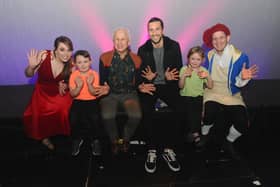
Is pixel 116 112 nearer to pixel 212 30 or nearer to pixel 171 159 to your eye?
pixel 171 159

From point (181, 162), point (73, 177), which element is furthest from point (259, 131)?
point (73, 177)

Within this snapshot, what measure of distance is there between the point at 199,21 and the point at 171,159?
6.39ft

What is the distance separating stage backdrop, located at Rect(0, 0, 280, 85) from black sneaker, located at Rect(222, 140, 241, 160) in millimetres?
1467

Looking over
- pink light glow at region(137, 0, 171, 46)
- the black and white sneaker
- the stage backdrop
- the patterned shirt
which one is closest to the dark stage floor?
the black and white sneaker

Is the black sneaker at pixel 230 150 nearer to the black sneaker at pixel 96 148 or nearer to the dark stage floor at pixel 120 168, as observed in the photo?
the dark stage floor at pixel 120 168

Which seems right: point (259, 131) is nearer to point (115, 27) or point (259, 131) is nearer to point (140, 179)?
point (140, 179)

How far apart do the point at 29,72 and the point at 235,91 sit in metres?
2.36

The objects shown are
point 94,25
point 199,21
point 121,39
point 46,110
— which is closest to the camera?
point 121,39

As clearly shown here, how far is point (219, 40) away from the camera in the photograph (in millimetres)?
3750

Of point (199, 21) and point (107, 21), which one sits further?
point (199, 21)

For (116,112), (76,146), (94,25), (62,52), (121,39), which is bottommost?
(76,146)

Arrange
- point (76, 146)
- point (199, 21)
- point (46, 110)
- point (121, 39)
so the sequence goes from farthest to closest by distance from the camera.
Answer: point (199, 21) < point (76, 146) < point (46, 110) < point (121, 39)

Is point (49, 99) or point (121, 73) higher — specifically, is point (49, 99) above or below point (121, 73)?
below

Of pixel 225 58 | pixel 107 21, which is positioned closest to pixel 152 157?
pixel 225 58
